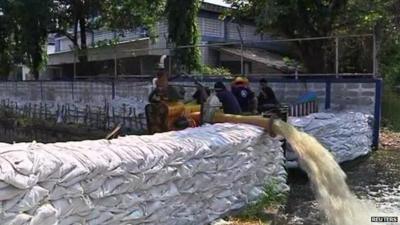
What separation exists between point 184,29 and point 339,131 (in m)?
8.52

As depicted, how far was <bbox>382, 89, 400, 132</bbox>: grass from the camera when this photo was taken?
1626 cm

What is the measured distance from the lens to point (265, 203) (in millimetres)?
6832

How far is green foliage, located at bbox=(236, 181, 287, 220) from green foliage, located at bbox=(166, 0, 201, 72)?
10.4m

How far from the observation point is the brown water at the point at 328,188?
601 cm

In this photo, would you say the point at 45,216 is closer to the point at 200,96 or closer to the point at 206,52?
the point at 200,96

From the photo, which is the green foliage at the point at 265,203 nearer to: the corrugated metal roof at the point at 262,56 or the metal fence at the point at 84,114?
the metal fence at the point at 84,114

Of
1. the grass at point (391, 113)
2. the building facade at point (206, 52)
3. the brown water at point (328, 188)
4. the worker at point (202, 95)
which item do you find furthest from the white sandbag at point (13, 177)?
the building facade at point (206, 52)

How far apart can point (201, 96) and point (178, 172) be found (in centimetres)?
340

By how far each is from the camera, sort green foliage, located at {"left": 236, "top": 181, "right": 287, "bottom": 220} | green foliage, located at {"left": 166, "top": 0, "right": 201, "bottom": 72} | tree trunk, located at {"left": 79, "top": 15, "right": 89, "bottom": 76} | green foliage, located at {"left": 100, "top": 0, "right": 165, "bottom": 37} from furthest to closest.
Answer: tree trunk, located at {"left": 79, "top": 15, "right": 89, "bottom": 76}
green foliage, located at {"left": 100, "top": 0, "right": 165, "bottom": 37}
green foliage, located at {"left": 166, "top": 0, "right": 201, "bottom": 72}
green foliage, located at {"left": 236, "top": 181, "right": 287, "bottom": 220}

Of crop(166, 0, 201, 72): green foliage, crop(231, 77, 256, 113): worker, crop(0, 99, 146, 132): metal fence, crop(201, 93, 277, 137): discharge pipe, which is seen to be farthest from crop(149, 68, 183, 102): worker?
crop(166, 0, 201, 72): green foliage

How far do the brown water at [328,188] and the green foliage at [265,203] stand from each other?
0.41 m

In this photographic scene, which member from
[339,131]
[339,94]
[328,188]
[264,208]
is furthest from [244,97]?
[328,188]

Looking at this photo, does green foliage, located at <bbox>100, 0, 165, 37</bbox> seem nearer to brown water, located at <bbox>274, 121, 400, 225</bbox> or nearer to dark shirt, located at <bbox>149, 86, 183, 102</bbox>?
dark shirt, located at <bbox>149, 86, 183, 102</bbox>

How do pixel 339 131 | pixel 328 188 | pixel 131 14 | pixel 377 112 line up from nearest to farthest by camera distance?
pixel 328 188, pixel 339 131, pixel 377 112, pixel 131 14
